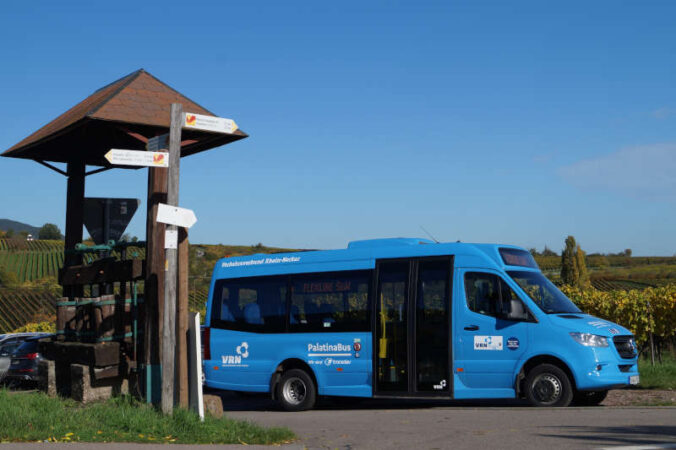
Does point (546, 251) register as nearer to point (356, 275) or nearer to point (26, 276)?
point (26, 276)

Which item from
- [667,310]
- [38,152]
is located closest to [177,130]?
[38,152]

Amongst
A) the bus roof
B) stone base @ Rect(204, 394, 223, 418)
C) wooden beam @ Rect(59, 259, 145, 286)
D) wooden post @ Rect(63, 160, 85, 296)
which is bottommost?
stone base @ Rect(204, 394, 223, 418)

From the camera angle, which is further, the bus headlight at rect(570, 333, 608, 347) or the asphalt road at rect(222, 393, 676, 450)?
the bus headlight at rect(570, 333, 608, 347)

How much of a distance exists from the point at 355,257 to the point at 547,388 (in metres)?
4.01

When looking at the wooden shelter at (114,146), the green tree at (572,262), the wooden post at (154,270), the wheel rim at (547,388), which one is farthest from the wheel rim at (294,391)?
the green tree at (572,262)

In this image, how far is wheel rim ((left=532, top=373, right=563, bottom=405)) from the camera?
12422 millimetres

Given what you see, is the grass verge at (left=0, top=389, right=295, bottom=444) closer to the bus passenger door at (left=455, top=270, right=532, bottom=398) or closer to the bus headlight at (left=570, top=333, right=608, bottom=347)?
the bus passenger door at (left=455, top=270, right=532, bottom=398)

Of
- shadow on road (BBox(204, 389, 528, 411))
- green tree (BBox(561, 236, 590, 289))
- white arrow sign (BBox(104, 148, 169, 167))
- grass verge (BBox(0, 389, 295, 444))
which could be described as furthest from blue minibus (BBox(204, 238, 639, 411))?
green tree (BBox(561, 236, 590, 289))

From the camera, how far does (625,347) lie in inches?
503

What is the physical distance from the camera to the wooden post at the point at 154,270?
1116 cm

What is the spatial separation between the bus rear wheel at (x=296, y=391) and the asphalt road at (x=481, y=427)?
38cm

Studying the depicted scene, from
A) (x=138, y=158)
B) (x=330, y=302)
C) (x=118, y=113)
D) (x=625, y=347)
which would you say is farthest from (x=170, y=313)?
(x=625, y=347)

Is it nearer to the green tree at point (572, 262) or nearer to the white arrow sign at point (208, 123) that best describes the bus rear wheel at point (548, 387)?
the white arrow sign at point (208, 123)

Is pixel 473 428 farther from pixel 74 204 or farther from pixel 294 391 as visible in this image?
pixel 74 204
